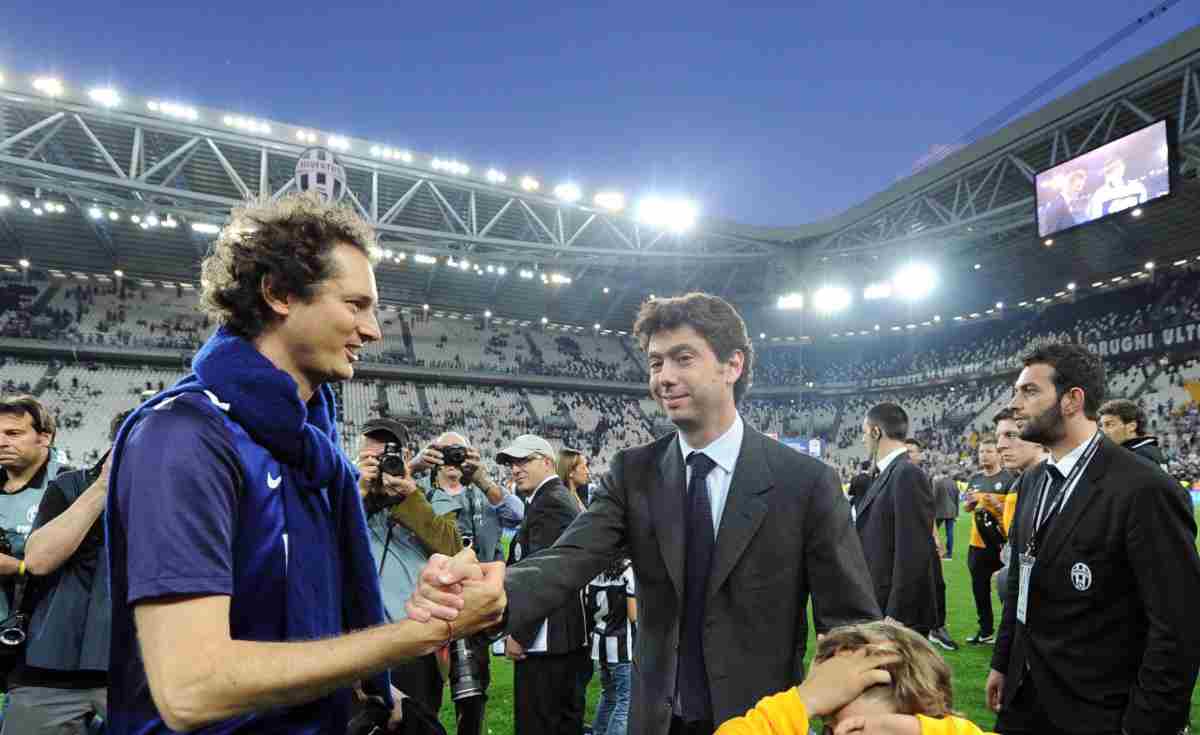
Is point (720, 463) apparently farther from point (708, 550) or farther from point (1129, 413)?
point (1129, 413)

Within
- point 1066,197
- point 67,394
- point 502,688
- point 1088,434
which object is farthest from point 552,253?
point 1088,434

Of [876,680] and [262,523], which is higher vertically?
[262,523]

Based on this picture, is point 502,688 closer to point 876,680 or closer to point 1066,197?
point 876,680

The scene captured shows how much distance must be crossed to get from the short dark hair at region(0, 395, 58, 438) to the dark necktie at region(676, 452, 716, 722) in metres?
3.40

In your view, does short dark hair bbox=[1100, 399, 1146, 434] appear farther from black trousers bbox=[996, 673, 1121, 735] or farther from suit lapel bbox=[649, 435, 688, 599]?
suit lapel bbox=[649, 435, 688, 599]

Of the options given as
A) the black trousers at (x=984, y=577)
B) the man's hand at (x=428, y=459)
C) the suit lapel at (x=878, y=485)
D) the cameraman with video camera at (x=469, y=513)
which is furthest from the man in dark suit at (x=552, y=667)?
the black trousers at (x=984, y=577)

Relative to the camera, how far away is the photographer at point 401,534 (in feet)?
13.6

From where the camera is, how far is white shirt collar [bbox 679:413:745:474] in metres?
2.65

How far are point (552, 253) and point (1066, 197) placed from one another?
19529 mm

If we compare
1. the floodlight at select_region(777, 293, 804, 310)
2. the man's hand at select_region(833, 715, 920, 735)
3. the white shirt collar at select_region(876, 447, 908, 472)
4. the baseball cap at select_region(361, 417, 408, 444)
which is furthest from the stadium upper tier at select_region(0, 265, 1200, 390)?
the man's hand at select_region(833, 715, 920, 735)

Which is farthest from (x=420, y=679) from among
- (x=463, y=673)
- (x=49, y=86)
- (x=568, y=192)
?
(x=568, y=192)

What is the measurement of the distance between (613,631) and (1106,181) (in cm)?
2322

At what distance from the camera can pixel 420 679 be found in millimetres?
4297

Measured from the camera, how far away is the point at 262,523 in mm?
1543
